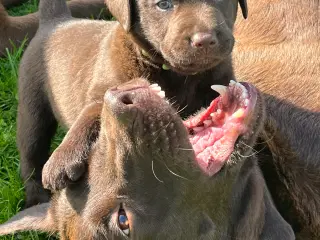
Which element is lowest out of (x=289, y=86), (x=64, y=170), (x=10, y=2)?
(x=10, y=2)

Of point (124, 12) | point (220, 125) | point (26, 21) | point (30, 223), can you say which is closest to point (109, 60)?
point (124, 12)

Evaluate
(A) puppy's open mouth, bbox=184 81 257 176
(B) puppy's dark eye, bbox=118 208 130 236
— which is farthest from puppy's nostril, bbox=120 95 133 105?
(B) puppy's dark eye, bbox=118 208 130 236

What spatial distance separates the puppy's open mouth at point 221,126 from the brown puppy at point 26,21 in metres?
3.17

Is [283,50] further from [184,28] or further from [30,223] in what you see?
[30,223]

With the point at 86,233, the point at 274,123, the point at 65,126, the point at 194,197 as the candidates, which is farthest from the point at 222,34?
the point at 65,126

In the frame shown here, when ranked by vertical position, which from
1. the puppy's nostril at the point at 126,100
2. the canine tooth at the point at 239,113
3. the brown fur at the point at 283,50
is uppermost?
the puppy's nostril at the point at 126,100

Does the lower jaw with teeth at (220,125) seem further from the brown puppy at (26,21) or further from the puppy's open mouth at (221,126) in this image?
the brown puppy at (26,21)

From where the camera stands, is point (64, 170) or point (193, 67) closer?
point (64, 170)

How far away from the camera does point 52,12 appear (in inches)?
204

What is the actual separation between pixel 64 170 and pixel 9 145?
2119 mm

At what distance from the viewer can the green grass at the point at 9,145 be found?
4.77m

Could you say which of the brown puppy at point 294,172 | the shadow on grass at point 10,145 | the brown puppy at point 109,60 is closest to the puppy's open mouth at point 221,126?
the brown puppy at point 109,60

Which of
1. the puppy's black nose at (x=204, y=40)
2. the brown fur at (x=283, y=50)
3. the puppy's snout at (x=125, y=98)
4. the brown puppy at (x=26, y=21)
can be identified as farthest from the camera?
the brown puppy at (x=26, y=21)

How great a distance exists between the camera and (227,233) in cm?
320
